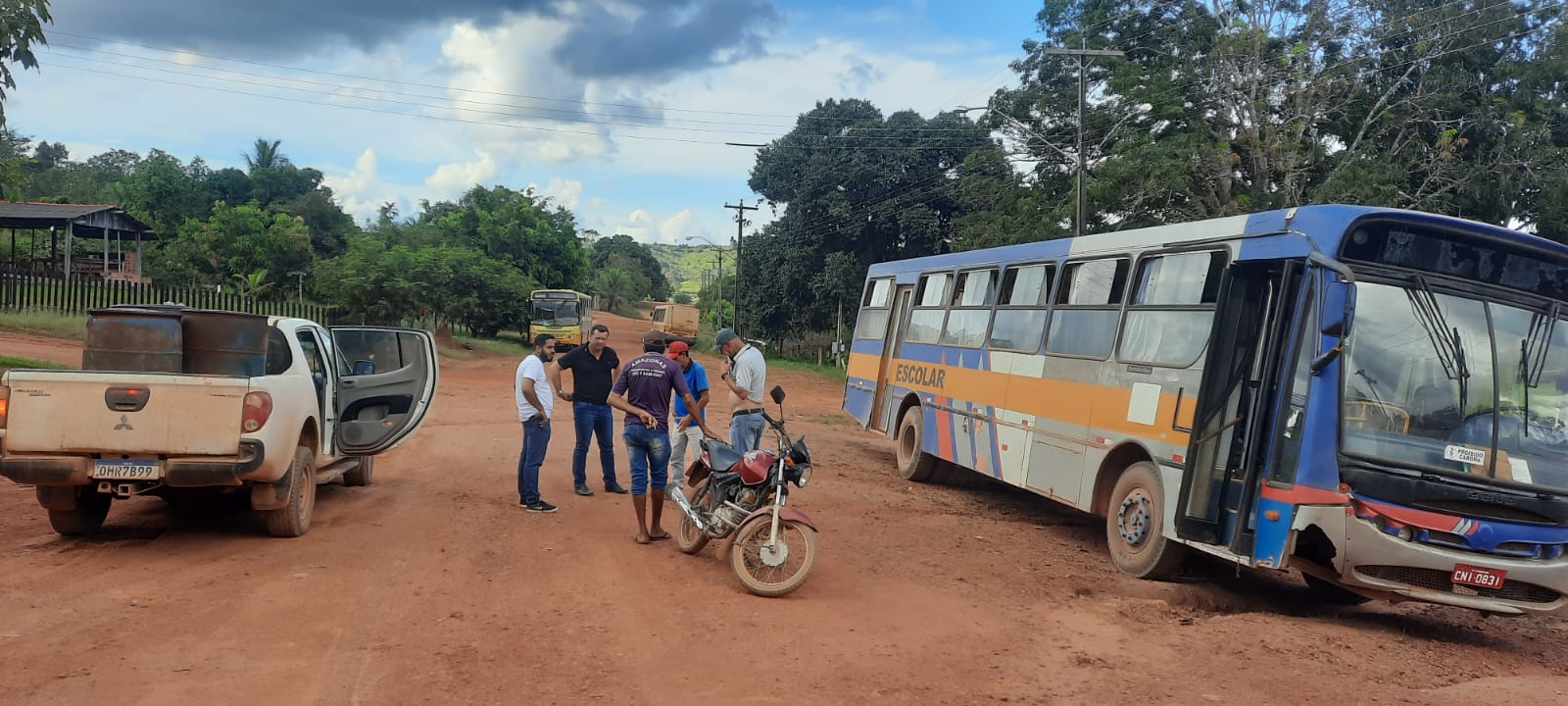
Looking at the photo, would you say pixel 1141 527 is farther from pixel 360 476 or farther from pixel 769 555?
pixel 360 476

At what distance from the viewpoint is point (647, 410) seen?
8266mm

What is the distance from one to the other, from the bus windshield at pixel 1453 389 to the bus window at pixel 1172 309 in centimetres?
122

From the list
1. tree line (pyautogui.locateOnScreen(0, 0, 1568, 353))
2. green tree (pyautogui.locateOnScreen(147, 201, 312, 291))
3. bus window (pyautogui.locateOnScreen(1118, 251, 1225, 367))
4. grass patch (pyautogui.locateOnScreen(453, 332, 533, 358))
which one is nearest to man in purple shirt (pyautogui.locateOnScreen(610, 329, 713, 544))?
bus window (pyautogui.locateOnScreen(1118, 251, 1225, 367))

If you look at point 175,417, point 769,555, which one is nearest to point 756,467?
point 769,555

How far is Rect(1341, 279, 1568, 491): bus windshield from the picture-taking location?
6.93 m

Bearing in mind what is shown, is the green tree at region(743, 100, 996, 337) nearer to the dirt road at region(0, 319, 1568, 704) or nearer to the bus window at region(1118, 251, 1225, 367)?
the bus window at region(1118, 251, 1225, 367)

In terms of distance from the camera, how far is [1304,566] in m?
7.14

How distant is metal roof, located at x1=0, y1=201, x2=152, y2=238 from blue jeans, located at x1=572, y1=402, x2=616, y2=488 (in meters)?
29.4

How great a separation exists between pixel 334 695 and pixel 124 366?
4.40 metres

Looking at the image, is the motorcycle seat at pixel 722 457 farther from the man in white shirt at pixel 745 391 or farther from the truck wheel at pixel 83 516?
the truck wheel at pixel 83 516

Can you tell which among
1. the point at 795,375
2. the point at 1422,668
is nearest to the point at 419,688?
the point at 1422,668

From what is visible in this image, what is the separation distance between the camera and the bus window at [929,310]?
45.8 feet

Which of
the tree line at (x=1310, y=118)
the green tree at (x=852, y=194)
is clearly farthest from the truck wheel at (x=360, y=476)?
the green tree at (x=852, y=194)

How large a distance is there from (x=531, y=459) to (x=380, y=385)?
177 centimetres
